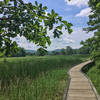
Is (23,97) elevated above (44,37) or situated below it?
below

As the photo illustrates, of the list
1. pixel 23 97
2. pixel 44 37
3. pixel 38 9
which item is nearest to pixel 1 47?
pixel 44 37

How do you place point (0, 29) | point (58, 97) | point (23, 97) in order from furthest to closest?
point (58, 97) < point (23, 97) < point (0, 29)

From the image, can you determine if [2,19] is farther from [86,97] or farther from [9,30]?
[86,97]

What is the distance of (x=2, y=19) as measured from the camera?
2553mm

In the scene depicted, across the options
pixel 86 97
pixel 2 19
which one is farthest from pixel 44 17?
pixel 86 97

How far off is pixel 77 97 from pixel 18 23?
164 inches

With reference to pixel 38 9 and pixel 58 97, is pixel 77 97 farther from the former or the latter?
pixel 38 9

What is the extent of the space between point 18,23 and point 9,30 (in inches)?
7.9

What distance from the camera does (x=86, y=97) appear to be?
555 cm

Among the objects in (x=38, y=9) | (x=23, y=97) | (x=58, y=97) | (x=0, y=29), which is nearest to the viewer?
(x=0, y=29)

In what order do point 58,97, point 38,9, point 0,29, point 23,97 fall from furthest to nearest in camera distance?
point 58,97, point 23,97, point 38,9, point 0,29

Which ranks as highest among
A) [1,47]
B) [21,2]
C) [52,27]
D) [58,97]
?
[21,2]

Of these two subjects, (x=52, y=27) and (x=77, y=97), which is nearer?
(x=52, y=27)

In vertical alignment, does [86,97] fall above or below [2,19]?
below
